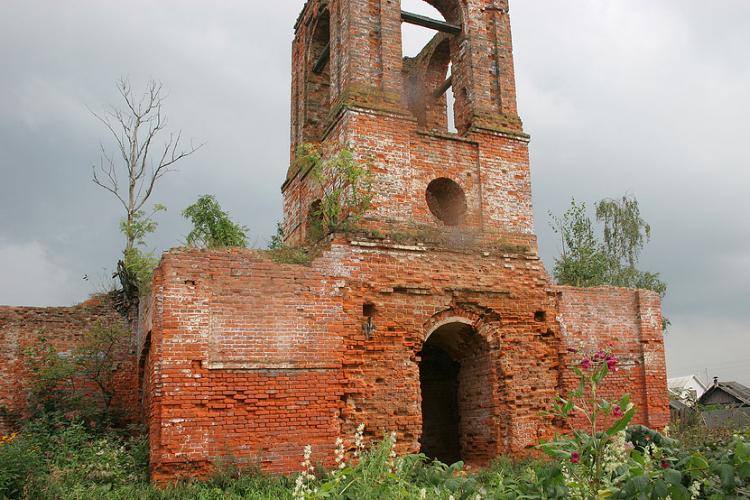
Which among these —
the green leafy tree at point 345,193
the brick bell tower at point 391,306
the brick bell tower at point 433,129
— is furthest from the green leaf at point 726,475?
the brick bell tower at point 433,129


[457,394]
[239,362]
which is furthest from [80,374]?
[457,394]

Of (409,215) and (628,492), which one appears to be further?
(409,215)

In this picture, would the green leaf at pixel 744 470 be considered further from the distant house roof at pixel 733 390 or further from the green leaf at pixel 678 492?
the distant house roof at pixel 733 390

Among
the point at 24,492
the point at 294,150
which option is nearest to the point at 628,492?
the point at 24,492

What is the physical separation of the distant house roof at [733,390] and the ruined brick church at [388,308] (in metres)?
10.5

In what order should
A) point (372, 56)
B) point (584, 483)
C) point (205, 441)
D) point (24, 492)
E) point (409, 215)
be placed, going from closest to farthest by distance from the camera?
point (584, 483)
point (24, 492)
point (205, 441)
point (409, 215)
point (372, 56)

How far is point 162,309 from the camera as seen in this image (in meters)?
8.41

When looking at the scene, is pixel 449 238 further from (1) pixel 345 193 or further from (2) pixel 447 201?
(1) pixel 345 193

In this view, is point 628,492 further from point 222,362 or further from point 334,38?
point 334,38

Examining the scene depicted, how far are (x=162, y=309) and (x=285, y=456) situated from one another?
2.37 metres

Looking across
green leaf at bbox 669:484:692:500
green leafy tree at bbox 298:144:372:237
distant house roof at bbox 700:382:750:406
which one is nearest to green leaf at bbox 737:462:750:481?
green leaf at bbox 669:484:692:500

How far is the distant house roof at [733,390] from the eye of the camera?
65.7 feet

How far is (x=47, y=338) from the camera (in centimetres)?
1196

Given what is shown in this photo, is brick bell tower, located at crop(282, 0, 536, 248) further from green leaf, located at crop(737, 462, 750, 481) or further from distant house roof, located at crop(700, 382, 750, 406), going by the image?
distant house roof, located at crop(700, 382, 750, 406)
